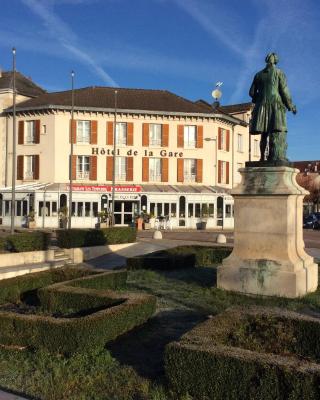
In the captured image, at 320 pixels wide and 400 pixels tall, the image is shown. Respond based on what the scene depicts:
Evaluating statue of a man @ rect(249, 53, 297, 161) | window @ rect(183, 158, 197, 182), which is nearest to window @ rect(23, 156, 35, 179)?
window @ rect(183, 158, 197, 182)

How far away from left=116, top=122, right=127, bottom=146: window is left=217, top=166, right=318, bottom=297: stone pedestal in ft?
102

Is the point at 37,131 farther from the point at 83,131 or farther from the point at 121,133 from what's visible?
the point at 121,133

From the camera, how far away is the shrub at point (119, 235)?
22719mm

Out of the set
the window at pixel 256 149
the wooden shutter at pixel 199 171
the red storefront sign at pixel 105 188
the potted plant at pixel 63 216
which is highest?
the window at pixel 256 149

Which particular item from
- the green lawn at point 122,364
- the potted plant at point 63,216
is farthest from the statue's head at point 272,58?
the potted plant at point 63,216

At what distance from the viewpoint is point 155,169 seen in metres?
41.4

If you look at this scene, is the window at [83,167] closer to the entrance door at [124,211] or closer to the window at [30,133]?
the entrance door at [124,211]

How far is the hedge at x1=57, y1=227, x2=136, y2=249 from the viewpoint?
21.2 meters

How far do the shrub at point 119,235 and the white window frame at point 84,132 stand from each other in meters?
18.1

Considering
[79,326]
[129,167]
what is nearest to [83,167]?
[129,167]

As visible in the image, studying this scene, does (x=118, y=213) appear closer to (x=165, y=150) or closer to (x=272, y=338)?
(x=165, y=150)

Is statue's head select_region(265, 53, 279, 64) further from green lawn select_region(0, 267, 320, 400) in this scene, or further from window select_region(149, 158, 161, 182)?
window select_region(149, 158, 161, 182)

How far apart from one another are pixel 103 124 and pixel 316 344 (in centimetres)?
3569

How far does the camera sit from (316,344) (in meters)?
6.35
